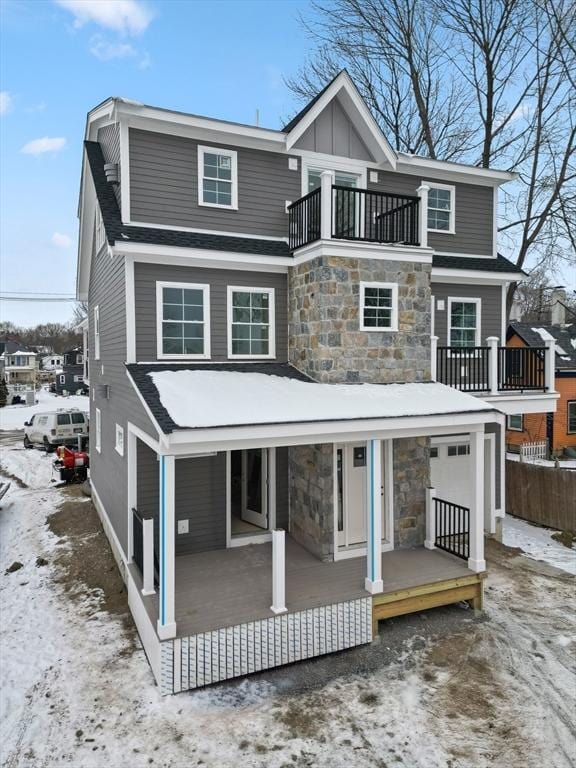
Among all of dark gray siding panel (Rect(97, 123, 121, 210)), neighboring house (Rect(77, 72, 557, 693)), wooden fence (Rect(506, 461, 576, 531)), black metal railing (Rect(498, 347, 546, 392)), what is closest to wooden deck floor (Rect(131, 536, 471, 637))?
neighboring house (Rect(77, 72, 557, 693))

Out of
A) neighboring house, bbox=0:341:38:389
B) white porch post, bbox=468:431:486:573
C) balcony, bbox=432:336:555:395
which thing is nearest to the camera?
white porch post, bbox=468:431:486:573

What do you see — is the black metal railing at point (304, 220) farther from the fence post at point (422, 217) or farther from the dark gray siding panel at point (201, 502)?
the dark gray siding panel at point (201, 502)

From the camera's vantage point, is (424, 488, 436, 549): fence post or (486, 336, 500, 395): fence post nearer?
(424, 488, 436, 549): fence post

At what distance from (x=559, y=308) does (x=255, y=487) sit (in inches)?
794

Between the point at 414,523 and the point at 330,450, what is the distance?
7.48ft

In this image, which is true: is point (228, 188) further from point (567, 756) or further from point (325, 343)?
point (567, 756)

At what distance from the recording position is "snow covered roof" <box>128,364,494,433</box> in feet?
21.4

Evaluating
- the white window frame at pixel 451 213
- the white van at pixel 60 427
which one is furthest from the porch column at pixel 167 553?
the white van at pixel 60 427

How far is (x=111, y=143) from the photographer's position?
988 centimetres

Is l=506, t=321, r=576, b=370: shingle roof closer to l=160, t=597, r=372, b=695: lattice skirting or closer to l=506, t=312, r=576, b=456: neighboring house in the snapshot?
l=506, t=312, r=576, b=456: neighboring house

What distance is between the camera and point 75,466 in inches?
643

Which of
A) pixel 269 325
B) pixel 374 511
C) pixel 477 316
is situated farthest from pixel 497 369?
pixel 374 511

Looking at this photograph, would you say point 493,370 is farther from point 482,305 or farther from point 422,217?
point 422,217

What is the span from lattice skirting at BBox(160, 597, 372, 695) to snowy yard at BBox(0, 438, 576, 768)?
0.53 ft
